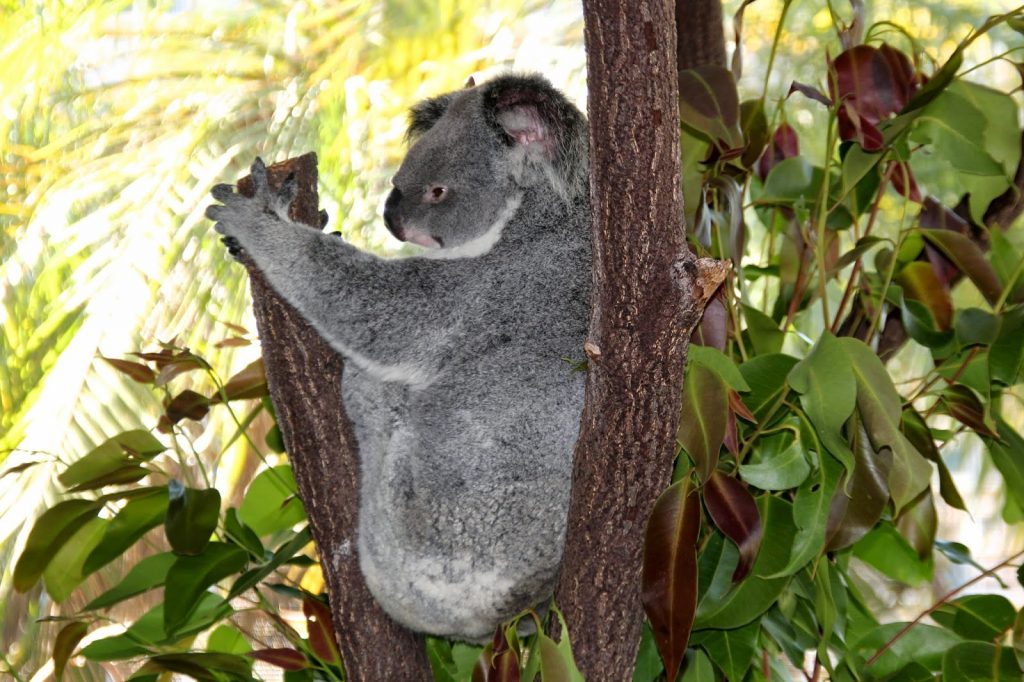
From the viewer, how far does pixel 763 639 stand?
1752mm

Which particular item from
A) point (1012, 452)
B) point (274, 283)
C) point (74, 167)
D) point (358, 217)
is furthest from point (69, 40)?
point (1012, 452)

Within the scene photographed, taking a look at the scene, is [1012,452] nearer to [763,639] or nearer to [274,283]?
[763,639]

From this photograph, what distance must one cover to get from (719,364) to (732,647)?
1.71 ft

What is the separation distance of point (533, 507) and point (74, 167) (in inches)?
111

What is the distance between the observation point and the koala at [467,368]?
5.86 feet

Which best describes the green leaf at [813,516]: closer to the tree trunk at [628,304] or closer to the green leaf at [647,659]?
the tree trunk at [628,304]

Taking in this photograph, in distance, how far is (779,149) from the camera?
2107 millimetres

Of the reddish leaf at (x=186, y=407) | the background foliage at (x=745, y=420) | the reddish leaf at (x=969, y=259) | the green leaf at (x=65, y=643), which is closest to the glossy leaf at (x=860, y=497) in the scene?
→ the background foliage at (x=745, y=420)

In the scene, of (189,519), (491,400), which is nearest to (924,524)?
(491,400)

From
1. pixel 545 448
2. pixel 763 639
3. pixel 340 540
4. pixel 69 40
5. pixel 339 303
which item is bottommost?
pixel 763 639

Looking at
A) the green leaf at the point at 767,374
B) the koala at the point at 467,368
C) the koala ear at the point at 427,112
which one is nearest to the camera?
the green leaf at the point at 767,374

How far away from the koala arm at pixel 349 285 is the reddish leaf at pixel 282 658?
0.57m

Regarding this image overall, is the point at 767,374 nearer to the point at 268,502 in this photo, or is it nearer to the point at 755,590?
the point at 755,590

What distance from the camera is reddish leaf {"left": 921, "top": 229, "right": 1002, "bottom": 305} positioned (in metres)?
1.64
